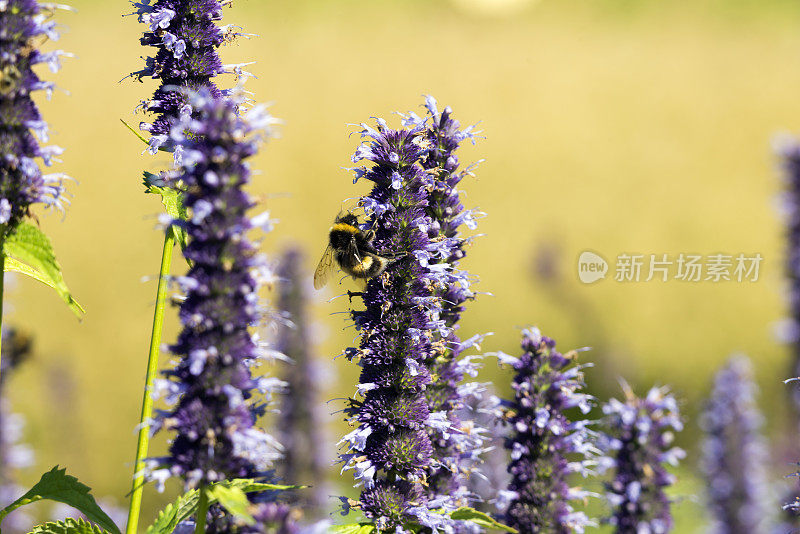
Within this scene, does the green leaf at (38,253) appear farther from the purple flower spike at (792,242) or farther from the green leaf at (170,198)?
the purple flower spike at (792,242)

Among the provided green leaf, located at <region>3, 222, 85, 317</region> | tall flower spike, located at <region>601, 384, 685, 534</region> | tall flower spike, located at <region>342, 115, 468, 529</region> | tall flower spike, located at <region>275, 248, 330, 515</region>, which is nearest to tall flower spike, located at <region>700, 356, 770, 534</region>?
tall flower spike, located at <region>275, 248, 330, 515</region>

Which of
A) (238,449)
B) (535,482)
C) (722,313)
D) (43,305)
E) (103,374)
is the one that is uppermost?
(722,313)

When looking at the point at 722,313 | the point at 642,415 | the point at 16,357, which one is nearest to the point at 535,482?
the point at 642,415

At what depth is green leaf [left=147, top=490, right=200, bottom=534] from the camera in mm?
4324

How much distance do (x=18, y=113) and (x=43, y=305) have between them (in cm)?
3095

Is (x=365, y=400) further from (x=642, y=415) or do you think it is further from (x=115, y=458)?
(x=115, y=458)

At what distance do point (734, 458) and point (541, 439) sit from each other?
9.41 m

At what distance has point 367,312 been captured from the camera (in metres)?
5.31

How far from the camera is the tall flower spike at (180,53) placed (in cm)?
520

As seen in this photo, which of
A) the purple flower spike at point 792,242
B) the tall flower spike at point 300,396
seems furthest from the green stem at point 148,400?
the purple flower spike at point 792,242

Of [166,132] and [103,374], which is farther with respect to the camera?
[103,374]

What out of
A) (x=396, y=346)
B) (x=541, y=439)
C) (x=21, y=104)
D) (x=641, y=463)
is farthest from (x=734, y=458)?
(x=21, y=104)

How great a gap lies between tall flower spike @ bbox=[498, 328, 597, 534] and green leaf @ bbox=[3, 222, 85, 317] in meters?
3.13

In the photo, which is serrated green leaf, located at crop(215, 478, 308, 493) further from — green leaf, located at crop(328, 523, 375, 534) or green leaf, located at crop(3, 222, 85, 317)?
green leaf, located at crop(3, 222, 85, 317)
